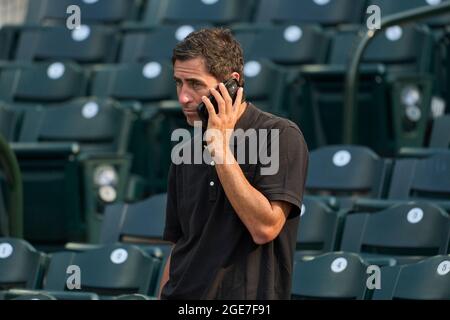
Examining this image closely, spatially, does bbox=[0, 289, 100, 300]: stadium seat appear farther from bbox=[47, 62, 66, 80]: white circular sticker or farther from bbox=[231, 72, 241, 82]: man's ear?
bbox=[47, 62, 66, 80]: white circular sticker

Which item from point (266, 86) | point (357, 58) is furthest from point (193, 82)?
point (266, 86)

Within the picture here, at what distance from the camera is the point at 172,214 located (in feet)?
10.2

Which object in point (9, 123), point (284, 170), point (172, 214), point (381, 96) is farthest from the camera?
point (9, 123)

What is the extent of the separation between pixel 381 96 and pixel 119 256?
204 centimetres

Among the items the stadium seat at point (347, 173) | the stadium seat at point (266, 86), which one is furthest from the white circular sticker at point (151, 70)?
the stadium seat at point (347, 173)

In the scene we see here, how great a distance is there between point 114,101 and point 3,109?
58 centimetres

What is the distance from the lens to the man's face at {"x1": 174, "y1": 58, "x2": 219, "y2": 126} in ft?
9.60

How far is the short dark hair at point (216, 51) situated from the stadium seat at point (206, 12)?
15.4 ft

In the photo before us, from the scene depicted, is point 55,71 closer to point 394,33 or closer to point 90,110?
point 90,110

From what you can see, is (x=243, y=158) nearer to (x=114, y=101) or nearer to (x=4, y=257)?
(x=4, y=257)

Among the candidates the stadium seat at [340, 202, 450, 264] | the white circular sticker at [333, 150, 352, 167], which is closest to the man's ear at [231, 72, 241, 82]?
the stadium seat at [340, 202, 450, 264]

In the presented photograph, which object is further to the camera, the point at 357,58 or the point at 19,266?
the point at 357,58

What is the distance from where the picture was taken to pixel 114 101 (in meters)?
6.51

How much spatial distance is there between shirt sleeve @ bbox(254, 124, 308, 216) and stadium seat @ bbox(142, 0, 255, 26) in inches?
188
